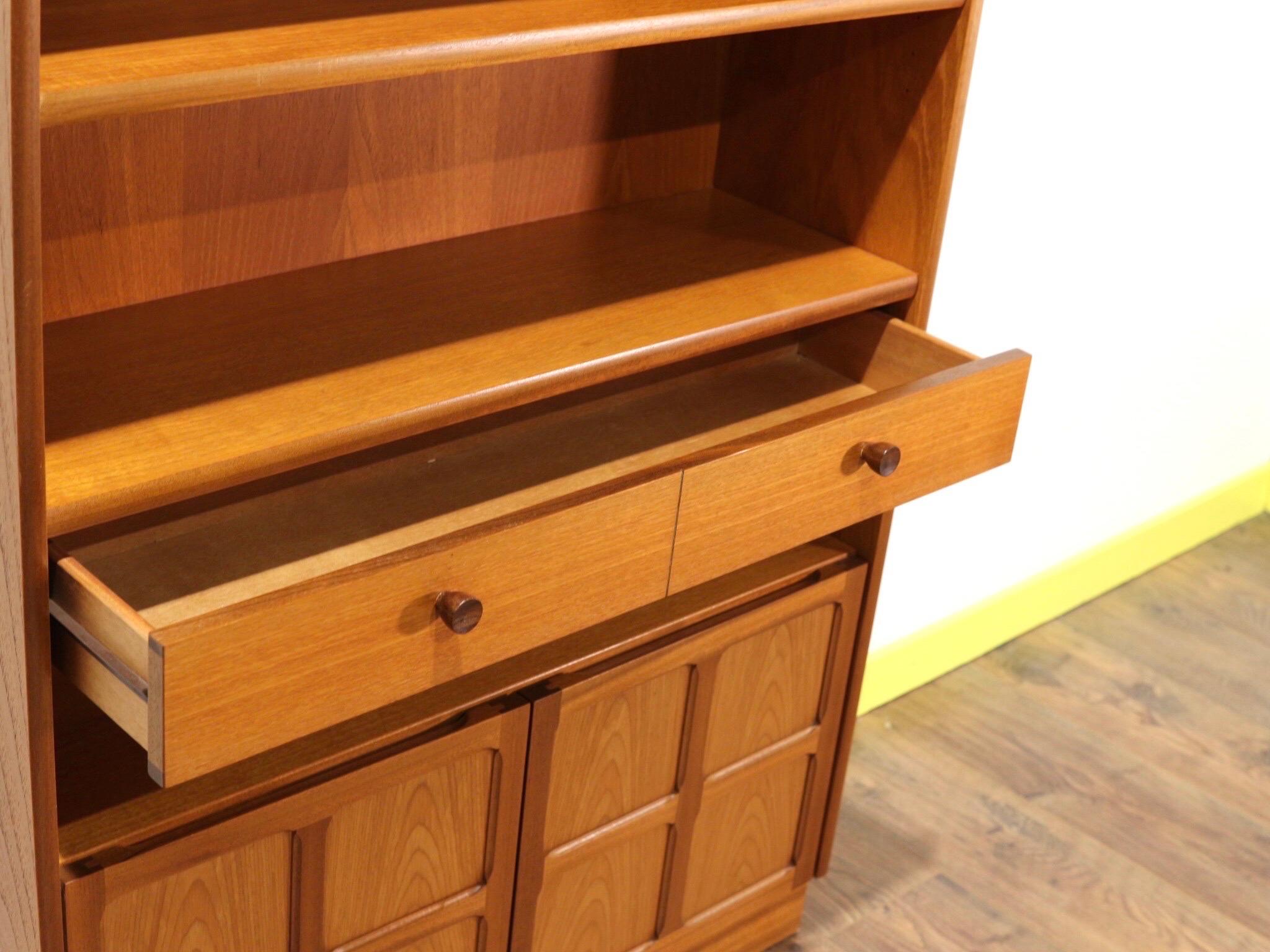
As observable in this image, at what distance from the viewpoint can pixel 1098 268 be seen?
7.93ft

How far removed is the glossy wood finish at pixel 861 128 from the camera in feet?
4.89

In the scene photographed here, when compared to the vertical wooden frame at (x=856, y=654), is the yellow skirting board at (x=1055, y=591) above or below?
below

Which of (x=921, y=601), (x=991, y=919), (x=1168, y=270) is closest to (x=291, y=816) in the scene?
(x=991, y=919)

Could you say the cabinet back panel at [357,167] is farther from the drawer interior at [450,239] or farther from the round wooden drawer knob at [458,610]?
the round wooden drawer knob at [458,610]

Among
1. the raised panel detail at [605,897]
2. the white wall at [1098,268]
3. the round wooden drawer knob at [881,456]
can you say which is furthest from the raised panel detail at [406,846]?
the white wall at [1098,268]

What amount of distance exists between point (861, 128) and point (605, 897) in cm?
84

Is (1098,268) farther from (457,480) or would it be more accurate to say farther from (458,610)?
(458,610)

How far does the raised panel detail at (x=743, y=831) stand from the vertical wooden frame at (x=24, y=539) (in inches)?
29.8

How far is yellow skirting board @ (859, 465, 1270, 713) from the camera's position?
2.48 metres

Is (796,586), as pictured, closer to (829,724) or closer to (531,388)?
(829,724)

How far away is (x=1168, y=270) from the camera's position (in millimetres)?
2570

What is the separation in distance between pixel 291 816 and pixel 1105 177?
160 cm

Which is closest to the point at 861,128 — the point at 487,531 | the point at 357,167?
the point at 357,167

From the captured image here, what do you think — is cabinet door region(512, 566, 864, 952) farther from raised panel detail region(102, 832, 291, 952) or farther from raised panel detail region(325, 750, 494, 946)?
raised panel detail region(102, 832, 291, 952)
